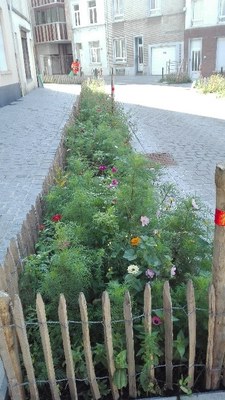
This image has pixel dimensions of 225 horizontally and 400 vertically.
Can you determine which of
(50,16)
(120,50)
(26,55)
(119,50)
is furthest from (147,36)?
(26,55)

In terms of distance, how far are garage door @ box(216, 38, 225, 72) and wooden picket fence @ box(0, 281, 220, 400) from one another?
27.4 m

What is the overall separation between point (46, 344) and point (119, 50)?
114 ft

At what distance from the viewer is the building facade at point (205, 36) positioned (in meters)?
25.5

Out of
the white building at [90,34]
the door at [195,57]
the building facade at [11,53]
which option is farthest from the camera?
the white building at [90,34]

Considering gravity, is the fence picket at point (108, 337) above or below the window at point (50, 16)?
below

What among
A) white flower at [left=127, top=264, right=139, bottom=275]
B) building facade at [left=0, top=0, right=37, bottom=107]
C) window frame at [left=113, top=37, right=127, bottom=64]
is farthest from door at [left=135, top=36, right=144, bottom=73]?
white flower at [left=127, top=264, right=139, bottom=275]

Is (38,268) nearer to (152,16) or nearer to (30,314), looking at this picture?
(30,314)

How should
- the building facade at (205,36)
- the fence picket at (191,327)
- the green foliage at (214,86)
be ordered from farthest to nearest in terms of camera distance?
the building facade at (205,36), the green foliage at (214,86), the fence picket at (191,327)

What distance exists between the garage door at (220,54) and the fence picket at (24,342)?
27687 millimetres

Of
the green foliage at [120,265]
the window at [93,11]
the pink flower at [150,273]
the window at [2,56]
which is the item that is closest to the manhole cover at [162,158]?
the green foliage at [120,265]

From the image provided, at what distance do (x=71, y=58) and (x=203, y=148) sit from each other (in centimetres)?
3379

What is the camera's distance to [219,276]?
202cm

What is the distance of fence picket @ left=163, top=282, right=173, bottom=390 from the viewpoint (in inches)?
78.2

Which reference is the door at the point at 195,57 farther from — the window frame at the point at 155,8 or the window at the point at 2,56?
the window at the point at 2,56
